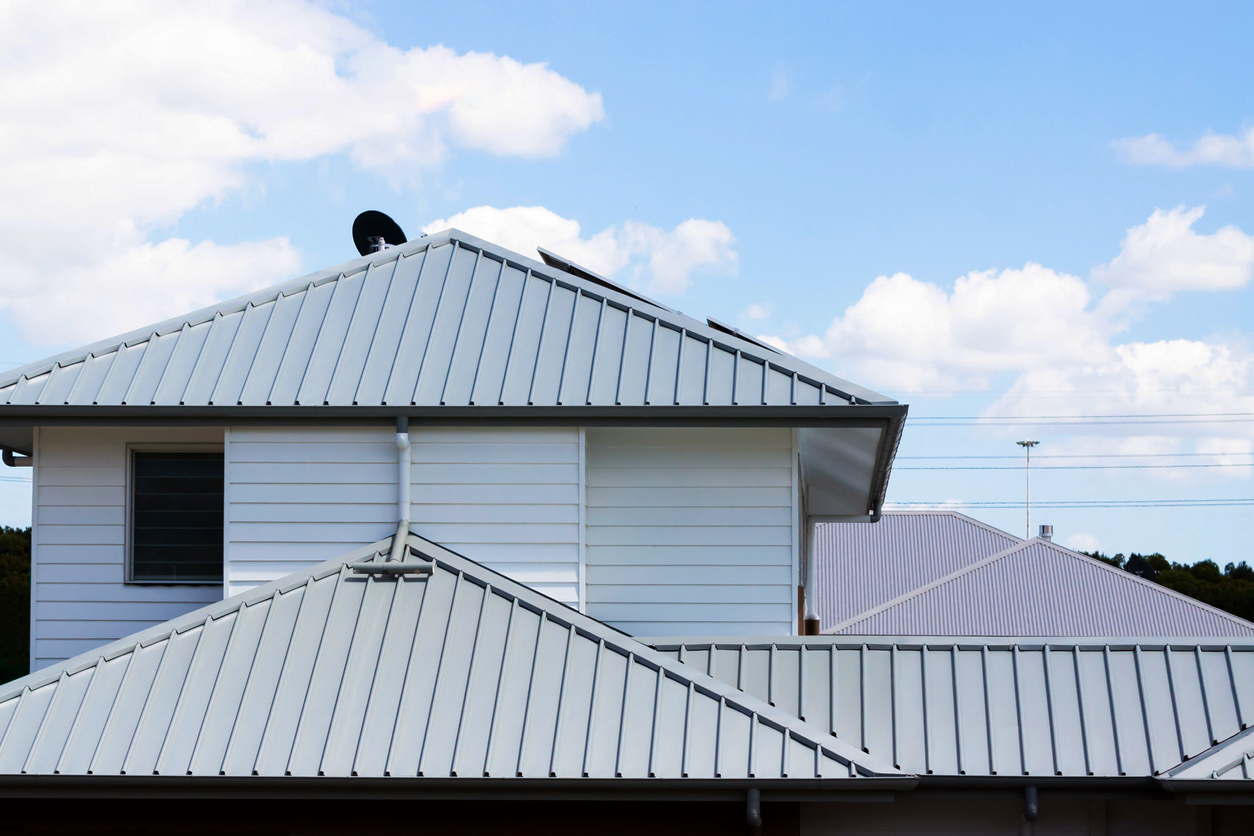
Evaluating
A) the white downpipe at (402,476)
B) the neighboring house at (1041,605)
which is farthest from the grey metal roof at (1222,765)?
the neighboring house at (1041,605)

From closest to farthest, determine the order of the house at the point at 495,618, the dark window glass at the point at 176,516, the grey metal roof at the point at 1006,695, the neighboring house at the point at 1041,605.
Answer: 1. the house at the point at 495,618
2. the grey metal roof at the point at 1006,695
3. the dark window glass at the point at 176,516
4. the neighboring house at the point at 1041,605

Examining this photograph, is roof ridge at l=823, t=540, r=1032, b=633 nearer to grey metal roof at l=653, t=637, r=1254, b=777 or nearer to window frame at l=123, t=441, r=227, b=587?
grey metal roof at l=653, t=637, r=1254, b=777

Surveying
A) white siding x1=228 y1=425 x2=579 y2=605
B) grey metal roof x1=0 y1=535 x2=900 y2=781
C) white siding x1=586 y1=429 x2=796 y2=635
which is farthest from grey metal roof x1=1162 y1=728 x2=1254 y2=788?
white siding x1=228 y1=425 x2=579 y2=605

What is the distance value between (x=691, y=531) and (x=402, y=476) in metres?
2.46

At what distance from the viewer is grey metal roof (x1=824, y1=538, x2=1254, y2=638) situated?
3644 cm

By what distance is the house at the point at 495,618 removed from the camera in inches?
310

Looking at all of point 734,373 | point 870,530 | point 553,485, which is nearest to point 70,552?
point 553,485

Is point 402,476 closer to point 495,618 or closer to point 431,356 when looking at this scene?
point 431,356

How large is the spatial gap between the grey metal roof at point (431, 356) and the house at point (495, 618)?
0.11ft

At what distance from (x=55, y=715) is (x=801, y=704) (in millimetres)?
5288

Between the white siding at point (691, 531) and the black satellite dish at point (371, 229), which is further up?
the black satellite dish at point (371, 229)

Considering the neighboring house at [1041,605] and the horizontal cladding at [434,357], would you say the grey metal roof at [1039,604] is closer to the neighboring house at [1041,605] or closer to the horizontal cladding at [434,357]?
the neighboring house at [1041,605]

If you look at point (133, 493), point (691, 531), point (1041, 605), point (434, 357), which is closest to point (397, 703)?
point (691, 531)

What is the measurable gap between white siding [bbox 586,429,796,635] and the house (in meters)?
0.03
